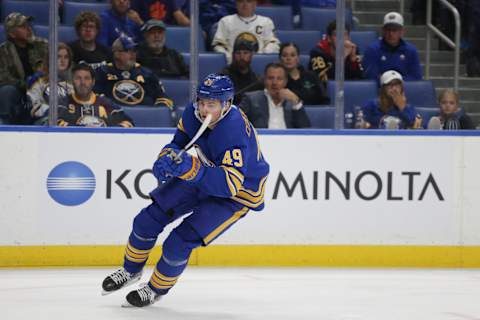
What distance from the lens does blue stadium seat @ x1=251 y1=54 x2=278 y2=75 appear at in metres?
6.35

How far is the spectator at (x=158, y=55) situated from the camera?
6203 millimetres

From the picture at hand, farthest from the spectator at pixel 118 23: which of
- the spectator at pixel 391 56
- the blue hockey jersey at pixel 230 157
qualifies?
the blue hockey jersey at pixel 230 157

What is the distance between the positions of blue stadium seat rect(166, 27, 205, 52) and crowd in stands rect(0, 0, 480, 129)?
0.02 metres

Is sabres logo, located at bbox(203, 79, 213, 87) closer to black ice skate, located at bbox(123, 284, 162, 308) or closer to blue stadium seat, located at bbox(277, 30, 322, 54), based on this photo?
black ice skate, located at bbox(123, 284, 162, 308)

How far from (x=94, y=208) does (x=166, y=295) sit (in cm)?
129

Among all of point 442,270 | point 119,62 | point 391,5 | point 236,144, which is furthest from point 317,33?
point 236,144

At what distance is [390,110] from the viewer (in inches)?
256

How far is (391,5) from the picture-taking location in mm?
6746

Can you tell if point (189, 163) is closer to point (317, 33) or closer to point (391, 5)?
point (317, 33)

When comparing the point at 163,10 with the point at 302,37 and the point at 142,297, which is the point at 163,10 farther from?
the point at 142,297

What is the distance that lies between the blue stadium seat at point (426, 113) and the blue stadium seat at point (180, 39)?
149 cm

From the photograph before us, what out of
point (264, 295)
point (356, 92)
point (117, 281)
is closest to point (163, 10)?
point (356, 92)

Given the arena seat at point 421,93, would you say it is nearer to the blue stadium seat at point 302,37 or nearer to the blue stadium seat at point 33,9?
the blue stadium seat at point 302,37

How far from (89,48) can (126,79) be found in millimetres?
295
